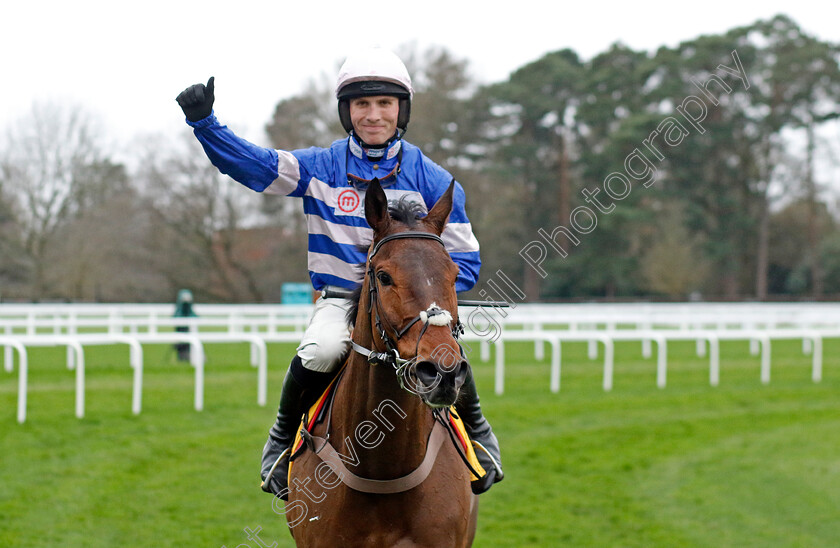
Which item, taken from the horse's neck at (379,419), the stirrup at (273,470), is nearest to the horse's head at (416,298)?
the horse's neck at (379,419)

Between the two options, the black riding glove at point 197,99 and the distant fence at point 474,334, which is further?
the distant fence at point 474,334

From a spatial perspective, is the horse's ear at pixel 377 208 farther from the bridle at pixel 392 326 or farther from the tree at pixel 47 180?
the tree at pixel 47 180

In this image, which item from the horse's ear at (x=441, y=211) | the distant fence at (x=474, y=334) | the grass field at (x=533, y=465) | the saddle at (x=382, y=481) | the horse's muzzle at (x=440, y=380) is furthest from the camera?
the distant fence at (x=474, y=334)

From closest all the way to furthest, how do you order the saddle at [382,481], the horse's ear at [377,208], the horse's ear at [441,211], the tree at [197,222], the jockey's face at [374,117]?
the horse's ear at [377,208]
the horse's ear at [441,211]
the saddle at [382,481]
the jockey's face at [374,117]
the tree at [197,222]

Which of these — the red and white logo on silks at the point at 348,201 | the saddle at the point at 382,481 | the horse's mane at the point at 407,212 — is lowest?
the saddle at the point at 382,481

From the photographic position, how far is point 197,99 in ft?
8.65

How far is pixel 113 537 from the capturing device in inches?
188

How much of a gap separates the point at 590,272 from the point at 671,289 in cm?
352

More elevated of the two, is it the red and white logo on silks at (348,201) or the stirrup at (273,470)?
the red and white logo on silks at (348,201)

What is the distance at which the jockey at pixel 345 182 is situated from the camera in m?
2.81

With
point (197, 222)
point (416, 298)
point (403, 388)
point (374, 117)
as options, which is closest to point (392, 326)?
point (416, 298)

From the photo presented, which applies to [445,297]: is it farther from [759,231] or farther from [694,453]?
[759,231]

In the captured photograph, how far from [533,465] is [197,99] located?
4952mm

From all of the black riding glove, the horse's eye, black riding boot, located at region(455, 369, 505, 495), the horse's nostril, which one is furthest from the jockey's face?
the horse's nostril
